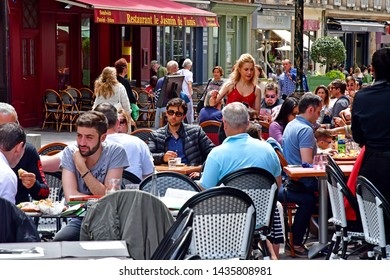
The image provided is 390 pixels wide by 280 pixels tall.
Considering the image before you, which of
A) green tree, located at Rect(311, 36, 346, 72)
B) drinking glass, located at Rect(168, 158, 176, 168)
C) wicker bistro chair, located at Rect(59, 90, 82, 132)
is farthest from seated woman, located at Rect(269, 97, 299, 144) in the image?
green tree, located at Rect(311, 36, 346, 72)

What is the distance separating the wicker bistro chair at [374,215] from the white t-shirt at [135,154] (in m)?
2.51

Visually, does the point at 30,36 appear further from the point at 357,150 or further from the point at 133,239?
the point at 133,239

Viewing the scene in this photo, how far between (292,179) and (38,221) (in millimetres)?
2974

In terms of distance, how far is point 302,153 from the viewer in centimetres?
1088

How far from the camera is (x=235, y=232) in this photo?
7.42 metres

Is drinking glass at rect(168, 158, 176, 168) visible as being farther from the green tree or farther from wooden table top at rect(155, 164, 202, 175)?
the green tree

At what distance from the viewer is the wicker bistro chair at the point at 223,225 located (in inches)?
282

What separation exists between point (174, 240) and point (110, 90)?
12222 mm

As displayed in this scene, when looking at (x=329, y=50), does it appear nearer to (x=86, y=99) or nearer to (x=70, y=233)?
(x=86, y=99)

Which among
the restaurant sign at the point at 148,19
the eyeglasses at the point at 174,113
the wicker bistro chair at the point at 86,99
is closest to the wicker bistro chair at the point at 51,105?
the wicker bistro chair at the point at 86,99

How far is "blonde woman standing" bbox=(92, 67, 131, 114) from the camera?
695 inches

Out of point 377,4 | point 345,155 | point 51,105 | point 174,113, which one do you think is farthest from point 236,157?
point 377,4

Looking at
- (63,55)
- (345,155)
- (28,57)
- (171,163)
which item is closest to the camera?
(171,163)

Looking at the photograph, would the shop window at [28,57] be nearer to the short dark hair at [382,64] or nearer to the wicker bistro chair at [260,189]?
the wicker bistro chair at [260,189]
